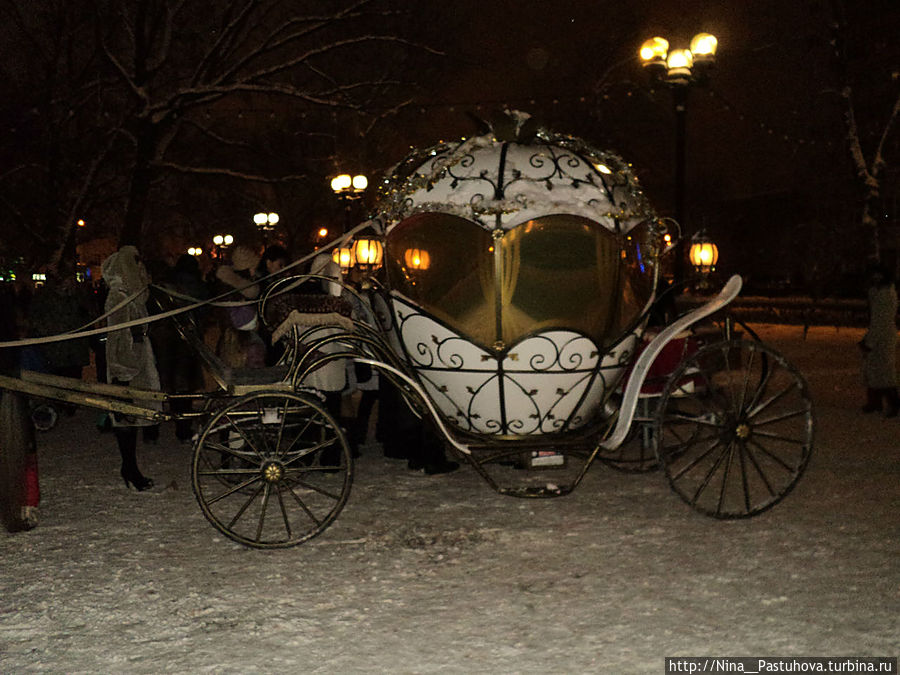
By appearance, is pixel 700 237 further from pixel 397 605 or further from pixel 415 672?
pixel 415 672

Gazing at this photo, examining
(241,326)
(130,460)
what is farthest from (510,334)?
(130,460)

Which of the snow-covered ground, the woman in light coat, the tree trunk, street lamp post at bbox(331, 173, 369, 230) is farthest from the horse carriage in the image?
street lamp post at bbox(331, 173, 369, 230)

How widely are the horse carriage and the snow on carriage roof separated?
11mm

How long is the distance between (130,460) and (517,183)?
12.1ft

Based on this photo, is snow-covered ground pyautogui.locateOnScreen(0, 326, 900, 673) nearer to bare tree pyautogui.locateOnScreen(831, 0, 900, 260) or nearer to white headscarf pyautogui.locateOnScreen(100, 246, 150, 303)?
white headscarf pyautogui.locateOnScreen(100, 246, 150, 303)

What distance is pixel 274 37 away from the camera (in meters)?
17.3

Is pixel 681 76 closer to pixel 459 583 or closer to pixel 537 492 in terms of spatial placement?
pixel 537 492

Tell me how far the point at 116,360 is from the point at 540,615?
13.3ft

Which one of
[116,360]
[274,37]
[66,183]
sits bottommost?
[116,360]

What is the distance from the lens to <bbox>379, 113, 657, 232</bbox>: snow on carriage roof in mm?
5703

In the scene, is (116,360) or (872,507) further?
(116,360)

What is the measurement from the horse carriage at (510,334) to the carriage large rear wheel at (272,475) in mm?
29

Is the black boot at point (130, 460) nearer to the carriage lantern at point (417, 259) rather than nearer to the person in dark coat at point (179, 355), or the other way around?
the person in dark coat at point (179, 355)

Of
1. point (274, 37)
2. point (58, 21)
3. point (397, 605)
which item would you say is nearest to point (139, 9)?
point (274, 37)
